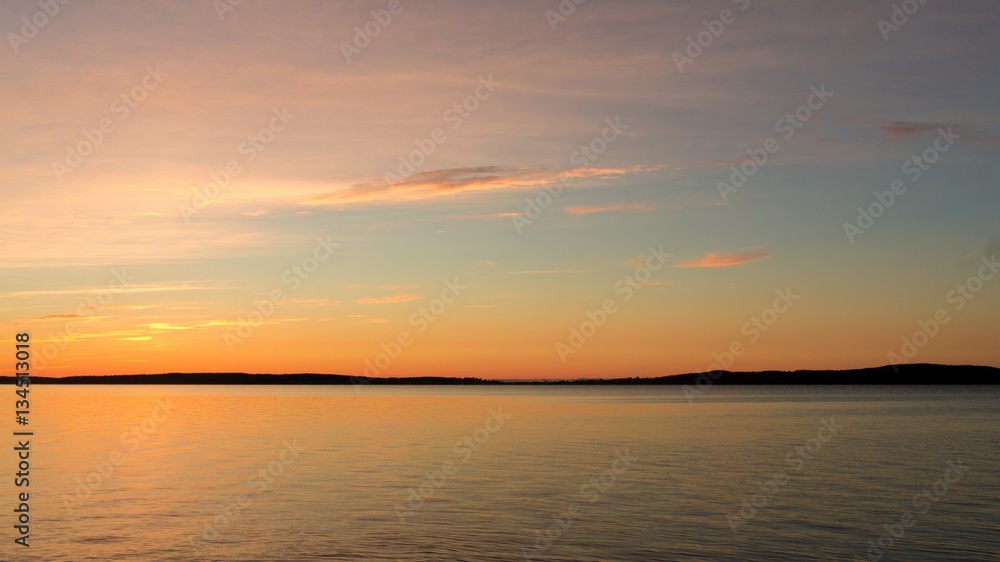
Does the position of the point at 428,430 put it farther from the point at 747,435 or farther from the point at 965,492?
the point at 965,492

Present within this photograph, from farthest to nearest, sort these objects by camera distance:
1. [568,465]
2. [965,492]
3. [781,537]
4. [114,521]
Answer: [568,465] < [965,492] < [114,521] < [781,537]

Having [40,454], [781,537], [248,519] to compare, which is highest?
[40,454]

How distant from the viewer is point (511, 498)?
39844mm

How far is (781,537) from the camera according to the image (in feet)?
104

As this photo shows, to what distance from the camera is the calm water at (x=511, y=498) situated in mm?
30172

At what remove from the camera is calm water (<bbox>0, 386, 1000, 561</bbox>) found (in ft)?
99.0

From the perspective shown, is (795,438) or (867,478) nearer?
(867,478)

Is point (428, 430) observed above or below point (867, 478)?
above

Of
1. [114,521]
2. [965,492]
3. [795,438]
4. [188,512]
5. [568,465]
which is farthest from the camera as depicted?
[795,438]

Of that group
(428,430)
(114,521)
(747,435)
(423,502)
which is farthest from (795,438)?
(114,521)

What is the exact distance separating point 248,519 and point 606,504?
16.2 metres

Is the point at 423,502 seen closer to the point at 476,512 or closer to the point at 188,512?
the point at 476,512

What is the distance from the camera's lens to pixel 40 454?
6066 centimetres

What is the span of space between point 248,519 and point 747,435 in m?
54.9
